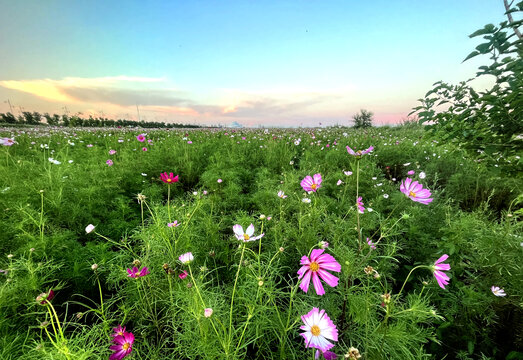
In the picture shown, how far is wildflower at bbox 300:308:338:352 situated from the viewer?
67cm

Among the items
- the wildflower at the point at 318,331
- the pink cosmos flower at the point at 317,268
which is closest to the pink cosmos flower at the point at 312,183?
the pink cosmos flower at the point at 317,268

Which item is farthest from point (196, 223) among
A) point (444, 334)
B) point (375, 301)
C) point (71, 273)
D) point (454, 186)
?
point (454, 186)

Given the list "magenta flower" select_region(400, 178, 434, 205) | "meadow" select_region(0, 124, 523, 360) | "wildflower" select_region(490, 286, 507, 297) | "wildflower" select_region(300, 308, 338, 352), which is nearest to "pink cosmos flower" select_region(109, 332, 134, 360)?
"meadow" select_region(0, 124, 523, 360)

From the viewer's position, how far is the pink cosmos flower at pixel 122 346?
78 cm

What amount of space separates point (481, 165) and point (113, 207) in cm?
304

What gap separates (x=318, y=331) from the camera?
71 centimetres

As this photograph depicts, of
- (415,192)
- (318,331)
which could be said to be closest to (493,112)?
(415,192)

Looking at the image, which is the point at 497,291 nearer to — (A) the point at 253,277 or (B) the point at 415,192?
(B) the point at 415,192

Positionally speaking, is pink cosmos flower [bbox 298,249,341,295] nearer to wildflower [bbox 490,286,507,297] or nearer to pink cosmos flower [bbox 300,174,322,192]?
pink cosmos flower [bbox 300,174,322,192]

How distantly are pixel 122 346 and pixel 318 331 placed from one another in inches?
26.3

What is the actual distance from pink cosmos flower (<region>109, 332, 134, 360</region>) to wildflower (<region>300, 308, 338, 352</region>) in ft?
1.87

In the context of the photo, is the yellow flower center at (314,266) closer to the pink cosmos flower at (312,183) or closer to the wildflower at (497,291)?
the pink cosmos flower at (312,183)

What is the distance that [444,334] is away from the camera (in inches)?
47.8

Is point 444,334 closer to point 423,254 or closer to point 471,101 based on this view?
point 423,254
